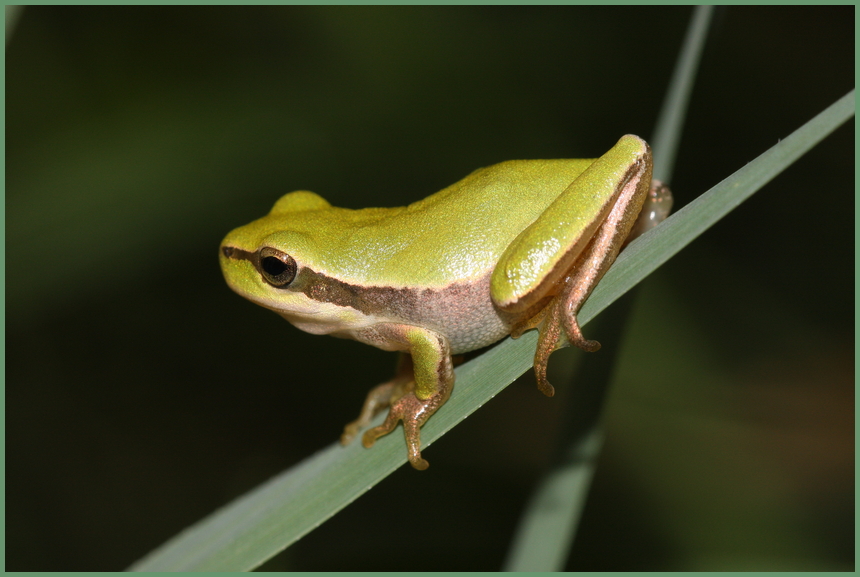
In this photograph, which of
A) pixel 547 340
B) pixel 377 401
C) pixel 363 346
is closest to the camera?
pixel 547 340

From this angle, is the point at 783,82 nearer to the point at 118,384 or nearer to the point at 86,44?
the point at 86,44

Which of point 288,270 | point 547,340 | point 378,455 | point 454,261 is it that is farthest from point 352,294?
point 547,340

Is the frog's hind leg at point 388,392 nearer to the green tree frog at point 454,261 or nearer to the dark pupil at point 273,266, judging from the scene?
the green tree frog at point 454,261

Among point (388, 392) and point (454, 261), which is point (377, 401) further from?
point (454, 261)

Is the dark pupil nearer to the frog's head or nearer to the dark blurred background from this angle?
the frog's head

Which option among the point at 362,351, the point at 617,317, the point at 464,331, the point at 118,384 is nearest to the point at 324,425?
the point at 362,351

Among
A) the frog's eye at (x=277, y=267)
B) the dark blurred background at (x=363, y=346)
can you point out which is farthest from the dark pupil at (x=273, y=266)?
the dark blurred background at (x=363, y=346)

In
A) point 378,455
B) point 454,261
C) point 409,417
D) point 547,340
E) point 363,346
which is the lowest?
point 378,455

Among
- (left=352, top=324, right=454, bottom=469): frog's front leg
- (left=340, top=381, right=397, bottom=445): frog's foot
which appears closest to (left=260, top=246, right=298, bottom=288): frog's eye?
(left=352, top=324, right=454, bottom=469): frog's front leg

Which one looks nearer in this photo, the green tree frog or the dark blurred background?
the green tree frog
